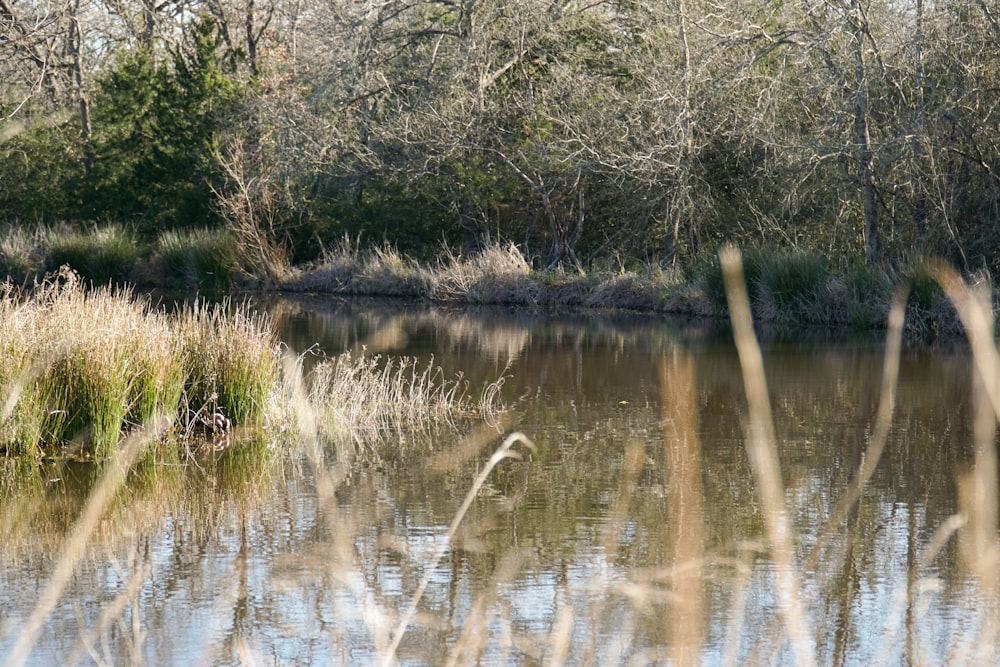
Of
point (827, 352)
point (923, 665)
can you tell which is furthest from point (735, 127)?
point (923, 665)

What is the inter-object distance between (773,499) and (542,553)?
1938 mm

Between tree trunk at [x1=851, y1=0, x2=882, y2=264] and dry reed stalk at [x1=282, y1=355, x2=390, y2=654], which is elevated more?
tree trunk at [x1=851, y1=0, x2=882, y2=264]

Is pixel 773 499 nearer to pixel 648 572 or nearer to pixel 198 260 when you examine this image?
pixel 648 572

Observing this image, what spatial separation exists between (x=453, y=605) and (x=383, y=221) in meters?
24.4

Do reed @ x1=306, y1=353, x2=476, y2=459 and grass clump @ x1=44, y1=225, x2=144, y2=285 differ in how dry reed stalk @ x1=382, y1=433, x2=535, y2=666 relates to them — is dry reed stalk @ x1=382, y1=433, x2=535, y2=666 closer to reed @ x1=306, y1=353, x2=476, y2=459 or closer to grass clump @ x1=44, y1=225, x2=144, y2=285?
reed @ x1=306, y1=353, x2=476, y2=459

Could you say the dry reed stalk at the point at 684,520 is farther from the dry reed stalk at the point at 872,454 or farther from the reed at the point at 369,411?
the reed at the point at 369,411

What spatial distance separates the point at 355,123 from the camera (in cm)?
2883

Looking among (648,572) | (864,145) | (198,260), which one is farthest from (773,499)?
(198,260)

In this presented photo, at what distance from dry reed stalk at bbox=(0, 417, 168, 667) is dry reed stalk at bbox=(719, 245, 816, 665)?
2.84 metres

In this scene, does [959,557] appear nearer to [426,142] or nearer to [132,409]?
[132,409]

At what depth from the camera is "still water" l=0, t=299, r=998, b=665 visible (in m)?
5.39

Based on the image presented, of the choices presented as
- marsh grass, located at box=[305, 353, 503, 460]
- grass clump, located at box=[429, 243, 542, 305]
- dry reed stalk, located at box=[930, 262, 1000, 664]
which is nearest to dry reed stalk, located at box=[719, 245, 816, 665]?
dry reed stalk, located at box=[930, 262, 1000, 664]

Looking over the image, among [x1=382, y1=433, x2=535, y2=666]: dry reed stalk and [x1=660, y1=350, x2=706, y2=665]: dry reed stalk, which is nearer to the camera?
[x1=382, y1=433, x2=535, y2=666]: dry reed stalk

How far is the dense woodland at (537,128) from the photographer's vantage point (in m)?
20.5
